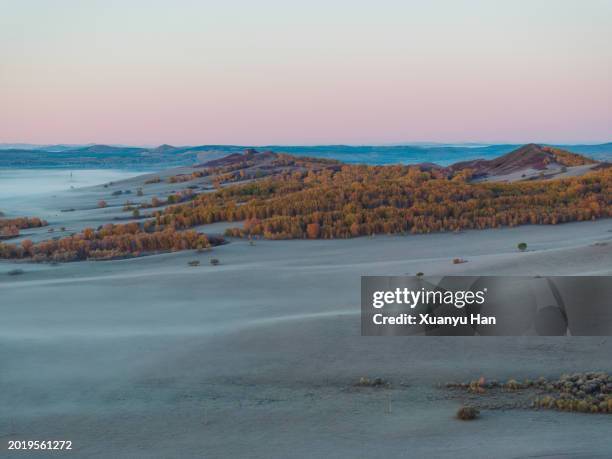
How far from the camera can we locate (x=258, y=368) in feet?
23.8

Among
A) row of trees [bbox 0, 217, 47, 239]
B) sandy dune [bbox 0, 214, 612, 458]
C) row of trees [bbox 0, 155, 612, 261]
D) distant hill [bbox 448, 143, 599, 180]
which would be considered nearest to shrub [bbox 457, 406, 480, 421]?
sandy dune [bbox 0, 214, 612, 458]

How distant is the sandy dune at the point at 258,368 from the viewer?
5500mm

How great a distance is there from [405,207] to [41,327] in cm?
1196

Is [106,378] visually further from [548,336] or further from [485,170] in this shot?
[485,170]

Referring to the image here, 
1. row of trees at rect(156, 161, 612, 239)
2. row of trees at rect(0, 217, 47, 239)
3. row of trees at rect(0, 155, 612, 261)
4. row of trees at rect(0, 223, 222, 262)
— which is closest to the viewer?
row of trees at rect(0, 223, 222, 262)

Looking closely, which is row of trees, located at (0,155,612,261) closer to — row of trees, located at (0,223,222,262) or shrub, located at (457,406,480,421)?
row of trees, located at (0,223,222,262)

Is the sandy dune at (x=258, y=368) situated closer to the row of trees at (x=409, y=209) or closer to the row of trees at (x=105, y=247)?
the row of trees at (x=105, y=247)

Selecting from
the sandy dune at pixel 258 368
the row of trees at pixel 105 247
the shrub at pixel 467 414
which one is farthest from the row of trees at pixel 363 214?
the shrub at pixel 467 414

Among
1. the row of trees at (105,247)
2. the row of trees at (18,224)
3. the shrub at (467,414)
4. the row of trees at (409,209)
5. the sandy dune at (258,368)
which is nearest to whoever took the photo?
the sandy dune at (258,368)

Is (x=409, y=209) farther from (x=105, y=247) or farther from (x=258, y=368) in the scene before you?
Result: (x=258, y=368)

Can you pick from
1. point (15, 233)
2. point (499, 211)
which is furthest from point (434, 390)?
point (15, 233)

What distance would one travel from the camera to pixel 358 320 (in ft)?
27.8

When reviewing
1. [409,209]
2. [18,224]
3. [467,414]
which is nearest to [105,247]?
[18,224]

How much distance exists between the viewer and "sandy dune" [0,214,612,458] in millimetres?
5500
